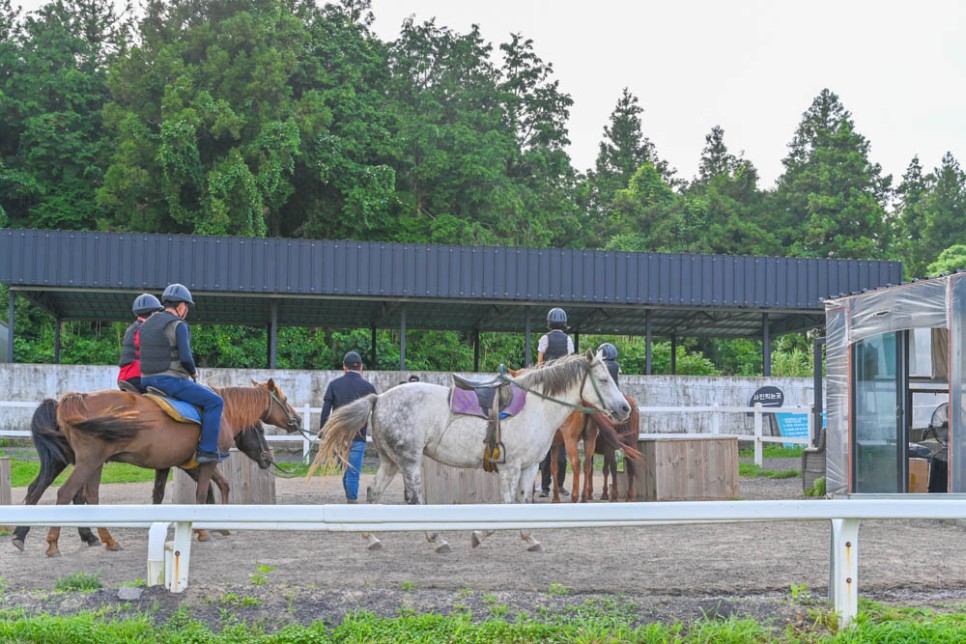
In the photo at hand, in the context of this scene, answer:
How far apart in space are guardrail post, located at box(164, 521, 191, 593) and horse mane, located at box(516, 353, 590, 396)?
15.1ft

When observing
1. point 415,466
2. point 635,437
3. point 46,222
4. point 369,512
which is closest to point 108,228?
point 46,222

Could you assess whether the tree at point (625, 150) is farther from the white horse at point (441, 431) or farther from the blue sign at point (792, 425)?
the white horse at point (441, 431)

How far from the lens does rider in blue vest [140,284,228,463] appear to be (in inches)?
388

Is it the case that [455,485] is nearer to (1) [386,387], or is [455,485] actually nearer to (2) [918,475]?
(2) [918,475]

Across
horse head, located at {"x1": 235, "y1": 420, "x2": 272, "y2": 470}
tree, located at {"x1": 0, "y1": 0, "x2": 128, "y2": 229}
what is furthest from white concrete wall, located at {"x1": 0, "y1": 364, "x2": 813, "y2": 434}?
tree, located at {"x1": 0, "y1": 0, "x2": 128, "y2": 229}

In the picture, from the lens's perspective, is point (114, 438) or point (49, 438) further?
point (49, 438)

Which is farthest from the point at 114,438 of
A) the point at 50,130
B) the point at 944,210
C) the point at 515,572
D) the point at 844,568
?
the point at 944,210

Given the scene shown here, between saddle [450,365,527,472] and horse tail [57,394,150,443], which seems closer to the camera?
horse tail [57,394,150,443]

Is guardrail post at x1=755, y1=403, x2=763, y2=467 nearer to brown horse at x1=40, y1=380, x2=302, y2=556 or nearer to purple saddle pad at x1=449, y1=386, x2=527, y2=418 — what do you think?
purple saddle pad at x1=449, y1=386, x2=527, y2=418

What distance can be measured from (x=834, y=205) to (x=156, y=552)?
54.8 m

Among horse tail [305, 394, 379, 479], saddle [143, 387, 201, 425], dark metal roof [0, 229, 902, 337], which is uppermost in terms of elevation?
dark metal roof [0, 229, 902, 337]

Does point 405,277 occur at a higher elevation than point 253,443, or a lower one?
higher

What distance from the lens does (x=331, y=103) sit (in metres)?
48.1

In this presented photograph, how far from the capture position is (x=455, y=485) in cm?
1283
